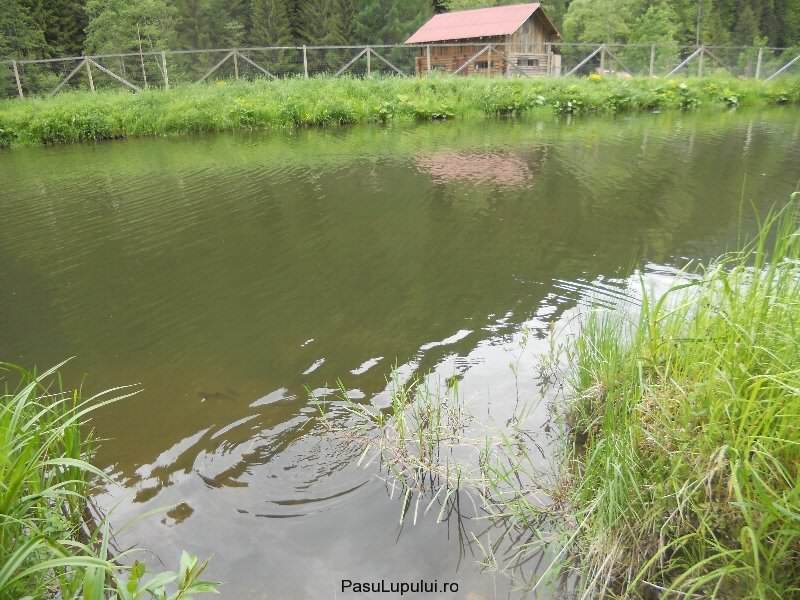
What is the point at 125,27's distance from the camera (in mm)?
29125

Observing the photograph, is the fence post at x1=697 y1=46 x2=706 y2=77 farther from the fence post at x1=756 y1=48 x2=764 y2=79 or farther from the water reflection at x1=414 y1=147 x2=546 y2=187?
the water reflection at x1=414 y1=147 x2=546 y2=187

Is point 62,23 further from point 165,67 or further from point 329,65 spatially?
point 329,65

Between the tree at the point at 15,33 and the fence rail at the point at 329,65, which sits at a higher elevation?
the tree at the point at 15,33

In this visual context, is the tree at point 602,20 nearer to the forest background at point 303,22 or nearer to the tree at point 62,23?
the forest background at point 303,22

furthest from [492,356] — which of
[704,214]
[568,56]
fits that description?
[568,56]

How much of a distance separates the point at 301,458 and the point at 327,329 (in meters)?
1.80

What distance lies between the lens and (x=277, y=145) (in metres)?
15.2

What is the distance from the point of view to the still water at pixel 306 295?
3.00 m

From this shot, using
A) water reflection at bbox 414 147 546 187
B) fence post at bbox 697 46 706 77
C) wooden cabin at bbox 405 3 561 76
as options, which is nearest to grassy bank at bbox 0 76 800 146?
fence post at bbox 697 46 706 77

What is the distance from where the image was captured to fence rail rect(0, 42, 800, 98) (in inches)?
813

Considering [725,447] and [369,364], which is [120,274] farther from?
[725,447]

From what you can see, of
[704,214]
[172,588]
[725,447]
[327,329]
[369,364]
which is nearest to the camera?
[725,447]

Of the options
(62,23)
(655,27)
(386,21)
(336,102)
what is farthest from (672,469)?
(655,27)

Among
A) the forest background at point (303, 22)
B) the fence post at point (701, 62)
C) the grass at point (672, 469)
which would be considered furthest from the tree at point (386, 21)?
the grass at point (672, 469)
